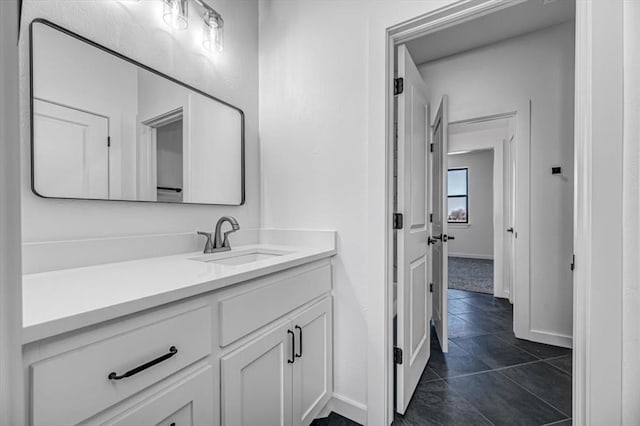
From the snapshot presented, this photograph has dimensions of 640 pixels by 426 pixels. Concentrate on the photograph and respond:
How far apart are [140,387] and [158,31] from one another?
1.47 metres

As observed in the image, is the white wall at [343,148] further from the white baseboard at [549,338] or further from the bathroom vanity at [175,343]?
the white baseboard at [549,338]

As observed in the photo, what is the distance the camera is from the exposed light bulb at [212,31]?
1.52m

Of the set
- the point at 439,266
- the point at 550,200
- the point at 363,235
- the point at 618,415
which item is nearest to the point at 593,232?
the point at 618,415

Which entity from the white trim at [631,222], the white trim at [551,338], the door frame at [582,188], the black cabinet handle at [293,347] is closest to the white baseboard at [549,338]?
the white trim at [551,338]

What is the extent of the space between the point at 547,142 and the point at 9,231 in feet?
10.1

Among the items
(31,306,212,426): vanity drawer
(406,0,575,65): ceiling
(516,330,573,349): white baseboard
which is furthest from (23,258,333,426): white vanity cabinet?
(406,0,575,65): ceiling

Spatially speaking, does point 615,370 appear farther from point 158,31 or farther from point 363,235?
point 158,31

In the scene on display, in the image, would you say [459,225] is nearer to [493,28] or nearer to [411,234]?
[493,28]

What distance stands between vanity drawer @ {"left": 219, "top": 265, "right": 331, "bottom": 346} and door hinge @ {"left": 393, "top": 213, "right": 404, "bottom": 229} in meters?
0.44

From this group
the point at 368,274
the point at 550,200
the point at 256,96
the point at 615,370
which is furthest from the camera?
the point at 550,200

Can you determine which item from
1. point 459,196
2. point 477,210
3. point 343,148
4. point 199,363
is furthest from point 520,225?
point 459,196

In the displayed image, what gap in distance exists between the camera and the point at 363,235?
1488mm

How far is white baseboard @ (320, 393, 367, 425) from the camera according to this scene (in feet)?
4.81

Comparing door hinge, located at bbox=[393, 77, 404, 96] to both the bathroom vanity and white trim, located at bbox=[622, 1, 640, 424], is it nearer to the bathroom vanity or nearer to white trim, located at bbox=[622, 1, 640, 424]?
white trim, located at bbox=[622, 1, 640, 424]
